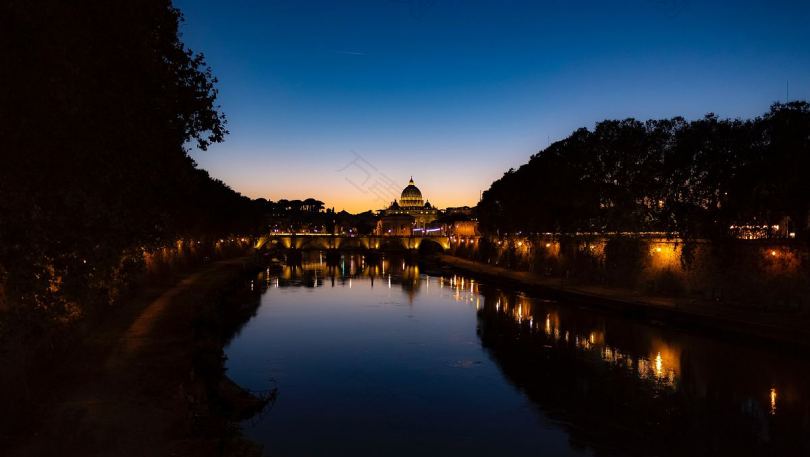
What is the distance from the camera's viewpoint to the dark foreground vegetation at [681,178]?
111ft

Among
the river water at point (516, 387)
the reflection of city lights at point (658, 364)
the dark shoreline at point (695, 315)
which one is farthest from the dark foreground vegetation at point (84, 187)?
the dark shoreline at point (695, 315)

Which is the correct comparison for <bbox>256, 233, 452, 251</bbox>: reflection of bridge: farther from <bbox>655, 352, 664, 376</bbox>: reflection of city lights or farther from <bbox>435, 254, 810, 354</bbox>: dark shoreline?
<bbox>655, 352, 664, 376</bbox>: reflection of city lights

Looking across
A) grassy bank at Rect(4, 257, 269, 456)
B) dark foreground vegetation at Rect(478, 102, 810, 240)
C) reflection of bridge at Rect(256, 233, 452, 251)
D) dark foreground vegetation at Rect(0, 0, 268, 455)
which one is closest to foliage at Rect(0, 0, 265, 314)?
dark foreground vegetation at Rect(0, 0, 268, 455)

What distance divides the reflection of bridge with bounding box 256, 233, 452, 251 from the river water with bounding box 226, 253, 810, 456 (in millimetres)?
97009

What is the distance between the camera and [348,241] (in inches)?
5694

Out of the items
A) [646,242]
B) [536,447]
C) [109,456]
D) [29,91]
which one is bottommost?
[536,447]

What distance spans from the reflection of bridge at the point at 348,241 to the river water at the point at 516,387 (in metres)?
97.0

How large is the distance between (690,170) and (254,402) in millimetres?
34479

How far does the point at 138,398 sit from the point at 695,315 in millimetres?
28937

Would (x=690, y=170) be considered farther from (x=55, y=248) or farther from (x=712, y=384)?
(x=55, y=248)

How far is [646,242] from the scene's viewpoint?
47312 mm

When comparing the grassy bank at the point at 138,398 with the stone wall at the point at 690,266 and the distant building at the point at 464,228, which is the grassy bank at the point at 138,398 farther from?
the distant building at the point at 464,228

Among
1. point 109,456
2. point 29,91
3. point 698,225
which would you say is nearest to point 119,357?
point 109,456

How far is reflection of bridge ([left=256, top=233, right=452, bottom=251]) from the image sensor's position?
138375 mm
